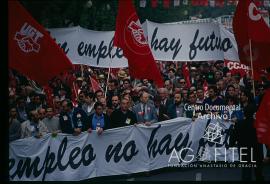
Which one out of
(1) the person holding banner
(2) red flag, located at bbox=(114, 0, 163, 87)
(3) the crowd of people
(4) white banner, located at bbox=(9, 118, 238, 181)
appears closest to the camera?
(4) white banner, located at bbox=(9, 118, 238, 181)

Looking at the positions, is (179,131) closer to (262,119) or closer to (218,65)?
(262,119)

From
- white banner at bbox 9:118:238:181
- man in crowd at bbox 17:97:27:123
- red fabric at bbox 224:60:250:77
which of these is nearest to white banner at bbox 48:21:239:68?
red fabric at bbox 224:60:250:77

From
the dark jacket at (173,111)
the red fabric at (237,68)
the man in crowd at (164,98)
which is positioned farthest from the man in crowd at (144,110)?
the red fabric at (237,68)

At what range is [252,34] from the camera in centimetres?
1336

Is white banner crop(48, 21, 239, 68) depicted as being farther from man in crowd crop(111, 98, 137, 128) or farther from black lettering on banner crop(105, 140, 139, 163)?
black lettering on banner crop(105, 140, 139, 163)

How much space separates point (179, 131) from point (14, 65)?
9.36ft

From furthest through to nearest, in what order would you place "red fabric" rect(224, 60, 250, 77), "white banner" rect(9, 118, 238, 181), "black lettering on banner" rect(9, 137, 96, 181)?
"red fabric" rect(224, 60, 250, 77), "white banner" rect(9, 118, 238, 181), "black lettering on banner" rect(9, 137, 96, 181)

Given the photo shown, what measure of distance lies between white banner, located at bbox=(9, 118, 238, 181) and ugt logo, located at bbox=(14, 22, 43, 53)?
1356 mm

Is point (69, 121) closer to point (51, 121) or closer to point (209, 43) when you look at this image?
point (51, 121)

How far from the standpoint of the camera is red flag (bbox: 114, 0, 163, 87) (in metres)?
14.0

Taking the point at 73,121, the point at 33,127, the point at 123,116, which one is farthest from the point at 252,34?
the point at 33,127

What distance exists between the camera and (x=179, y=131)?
45.2 ft

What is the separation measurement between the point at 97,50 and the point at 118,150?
17.1 feet

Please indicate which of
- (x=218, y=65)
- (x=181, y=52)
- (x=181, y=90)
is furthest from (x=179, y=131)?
(x=218, y=65)
